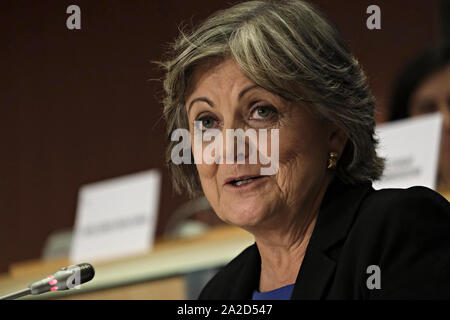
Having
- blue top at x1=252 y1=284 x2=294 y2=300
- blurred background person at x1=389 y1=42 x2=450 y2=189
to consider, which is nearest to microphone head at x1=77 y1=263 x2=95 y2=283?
blue top at x1=252 y1=284 x2=294 y2=300

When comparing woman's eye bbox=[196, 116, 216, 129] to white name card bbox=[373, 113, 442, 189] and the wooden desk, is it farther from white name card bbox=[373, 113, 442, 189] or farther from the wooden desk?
white name card bbox=[373, 113, 442, 189]

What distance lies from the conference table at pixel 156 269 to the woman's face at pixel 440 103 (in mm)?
269

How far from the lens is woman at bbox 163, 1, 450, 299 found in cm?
131

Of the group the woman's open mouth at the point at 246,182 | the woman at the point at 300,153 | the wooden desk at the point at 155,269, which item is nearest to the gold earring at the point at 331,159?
the woman at the point at 300,153

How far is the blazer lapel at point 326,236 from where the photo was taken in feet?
4.44

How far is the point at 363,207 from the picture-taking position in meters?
1.42

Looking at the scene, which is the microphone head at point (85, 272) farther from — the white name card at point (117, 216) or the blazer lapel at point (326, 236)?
the white name card at point (117, 216)

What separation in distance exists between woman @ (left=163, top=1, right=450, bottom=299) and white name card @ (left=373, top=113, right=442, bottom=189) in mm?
661

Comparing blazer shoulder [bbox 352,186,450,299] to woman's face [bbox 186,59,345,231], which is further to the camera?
woman's face [bbox 186,59,345,231]

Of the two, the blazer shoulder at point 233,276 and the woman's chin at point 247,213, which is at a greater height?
the woman's chin at point 247,213

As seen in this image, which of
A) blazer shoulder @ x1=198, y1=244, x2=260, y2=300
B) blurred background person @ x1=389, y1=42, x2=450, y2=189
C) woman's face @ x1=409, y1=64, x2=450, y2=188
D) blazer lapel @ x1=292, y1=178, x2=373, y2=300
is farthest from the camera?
blurred background person @ x1=389, y1=42, x2=450, y2=189

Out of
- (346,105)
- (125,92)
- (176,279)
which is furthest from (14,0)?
(346,105)

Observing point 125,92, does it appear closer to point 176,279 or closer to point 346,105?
point 176,279

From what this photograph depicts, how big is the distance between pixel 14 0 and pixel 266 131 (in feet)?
2.98
